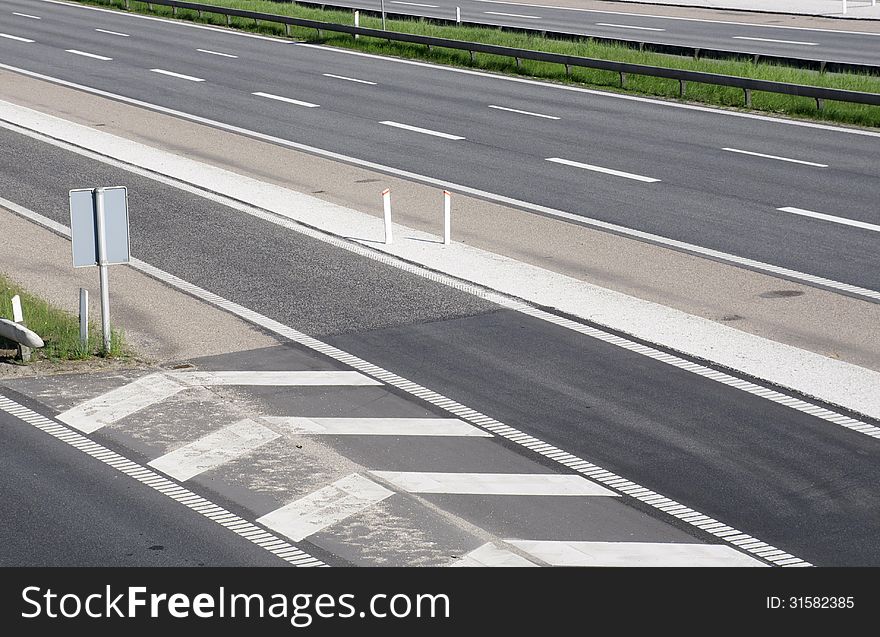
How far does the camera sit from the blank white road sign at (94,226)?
12.2 meters

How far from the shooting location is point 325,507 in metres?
9.23

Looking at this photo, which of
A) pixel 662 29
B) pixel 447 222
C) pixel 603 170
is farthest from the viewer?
pixel 662 29

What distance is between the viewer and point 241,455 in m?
10.2

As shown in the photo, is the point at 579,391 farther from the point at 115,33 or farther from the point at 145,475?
the point at 115,33

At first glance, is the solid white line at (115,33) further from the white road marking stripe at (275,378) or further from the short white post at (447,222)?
the white road marking stripe at (275,378)

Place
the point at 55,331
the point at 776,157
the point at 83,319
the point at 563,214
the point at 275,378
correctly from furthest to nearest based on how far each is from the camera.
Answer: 1. the point at 776,157
2. the point at 563,214
3. the point at 55,331
4. the point at 83,319
5. the point at 275,378

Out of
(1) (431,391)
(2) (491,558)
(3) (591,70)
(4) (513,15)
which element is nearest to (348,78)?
(3) (591,70)

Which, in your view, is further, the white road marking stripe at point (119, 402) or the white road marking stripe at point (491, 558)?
the white road marking stripe at point (119, 402)

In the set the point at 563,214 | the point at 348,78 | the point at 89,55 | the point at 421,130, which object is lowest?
the point at 563,214

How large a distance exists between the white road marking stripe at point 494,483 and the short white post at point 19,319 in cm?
443

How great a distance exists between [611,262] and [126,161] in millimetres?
10148

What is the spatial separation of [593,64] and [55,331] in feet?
69.4

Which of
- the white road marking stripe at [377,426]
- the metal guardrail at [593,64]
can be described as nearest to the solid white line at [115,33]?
the metal guardrail at [593,64]

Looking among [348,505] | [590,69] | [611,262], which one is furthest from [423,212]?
[590,69]
